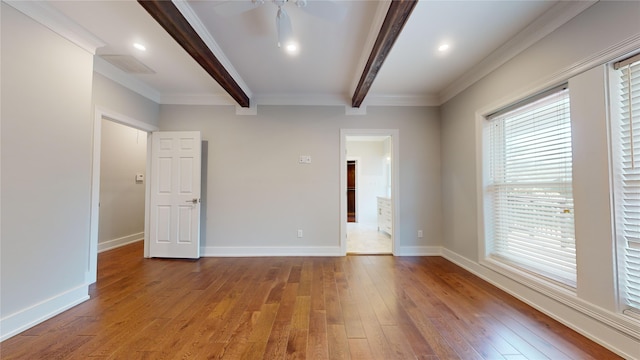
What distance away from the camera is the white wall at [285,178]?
12.7 feet

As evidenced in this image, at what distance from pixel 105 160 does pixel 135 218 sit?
4.11ft

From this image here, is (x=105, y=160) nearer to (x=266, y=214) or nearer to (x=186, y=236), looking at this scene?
(x=186, y=236)

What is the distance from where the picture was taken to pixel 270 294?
2.48 metres

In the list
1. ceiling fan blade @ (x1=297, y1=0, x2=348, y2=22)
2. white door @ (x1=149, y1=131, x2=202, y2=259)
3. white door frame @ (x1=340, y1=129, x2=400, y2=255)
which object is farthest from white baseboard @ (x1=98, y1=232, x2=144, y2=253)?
ceiling fan blade @ (x1=297, y1=0, x2=348, y2=22)

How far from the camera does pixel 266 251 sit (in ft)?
12.7

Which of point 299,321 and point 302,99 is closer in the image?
point 299,321

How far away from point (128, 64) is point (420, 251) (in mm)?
4753

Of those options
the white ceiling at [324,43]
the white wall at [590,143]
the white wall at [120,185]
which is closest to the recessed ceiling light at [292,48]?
the white ceiling at [324,43]

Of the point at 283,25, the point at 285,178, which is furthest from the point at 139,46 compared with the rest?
the point at 285,178

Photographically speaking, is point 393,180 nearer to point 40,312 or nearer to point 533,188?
point 533,188

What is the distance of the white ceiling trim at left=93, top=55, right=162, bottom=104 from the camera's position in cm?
287

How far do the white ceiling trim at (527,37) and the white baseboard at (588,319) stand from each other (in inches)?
87.2

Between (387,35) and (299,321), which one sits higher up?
(387,35)

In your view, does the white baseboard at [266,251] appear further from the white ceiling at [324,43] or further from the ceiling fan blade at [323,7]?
the ceiling fan blade at [323,7]
